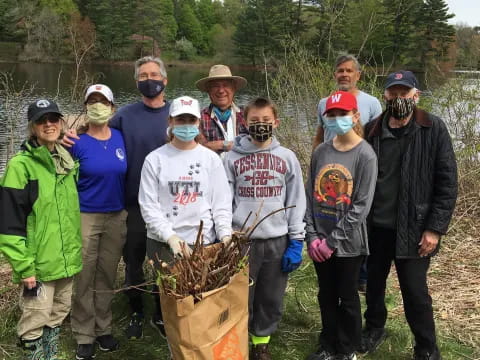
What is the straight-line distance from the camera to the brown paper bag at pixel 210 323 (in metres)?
2.24

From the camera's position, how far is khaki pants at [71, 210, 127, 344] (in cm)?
326

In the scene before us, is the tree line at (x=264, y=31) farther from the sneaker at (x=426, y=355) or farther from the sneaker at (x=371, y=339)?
the sneaker at (x=426, y=355)

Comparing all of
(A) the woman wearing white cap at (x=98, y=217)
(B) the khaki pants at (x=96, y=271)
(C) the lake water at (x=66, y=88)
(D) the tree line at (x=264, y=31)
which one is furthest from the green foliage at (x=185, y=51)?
(B) the khaki pants at (x=96, y=271)

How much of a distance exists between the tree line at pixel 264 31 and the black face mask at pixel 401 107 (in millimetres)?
4280

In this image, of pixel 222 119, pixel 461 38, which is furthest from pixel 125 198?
pixel 461 38

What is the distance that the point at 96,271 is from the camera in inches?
133

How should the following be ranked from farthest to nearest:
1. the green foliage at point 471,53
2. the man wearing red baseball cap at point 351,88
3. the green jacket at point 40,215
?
the green foliage at point 471,53 < the man wearing red baseball cap at point 351,88 < the green jacket at point 40,215

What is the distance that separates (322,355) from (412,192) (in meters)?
1.42

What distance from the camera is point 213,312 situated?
2.34 metres

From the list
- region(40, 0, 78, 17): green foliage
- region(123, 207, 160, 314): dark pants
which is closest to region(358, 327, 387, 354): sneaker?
region(123, 207, 160, 314): dark pants

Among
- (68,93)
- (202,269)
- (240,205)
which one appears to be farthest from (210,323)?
(68,93)

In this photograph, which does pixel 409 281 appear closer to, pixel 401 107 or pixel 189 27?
pixel 401 107

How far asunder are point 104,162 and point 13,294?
1.89 metres

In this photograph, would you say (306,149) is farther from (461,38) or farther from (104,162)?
(104,162)
